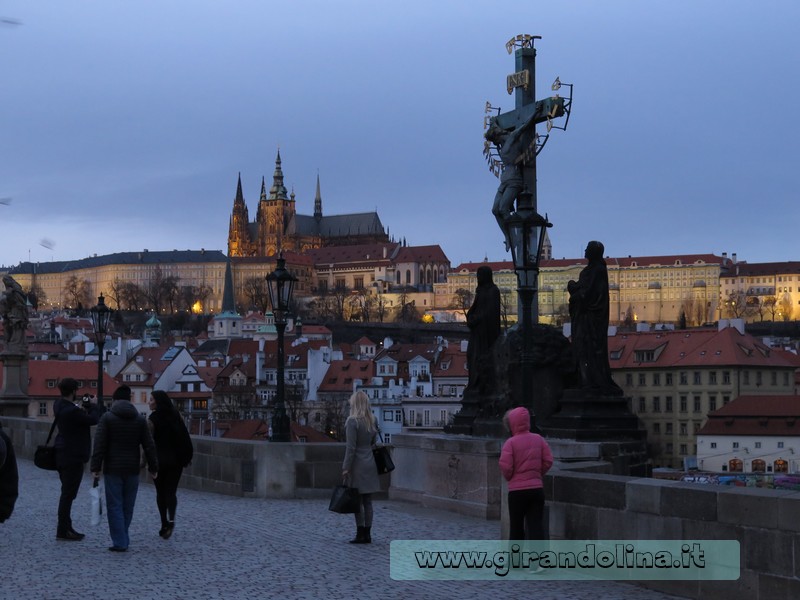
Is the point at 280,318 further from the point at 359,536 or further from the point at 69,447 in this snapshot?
the point at 359,536

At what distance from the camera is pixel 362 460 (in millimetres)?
11312

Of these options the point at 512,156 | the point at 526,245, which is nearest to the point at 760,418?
the point at 512,156

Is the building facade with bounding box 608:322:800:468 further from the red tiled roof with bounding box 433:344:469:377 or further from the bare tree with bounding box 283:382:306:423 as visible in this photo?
the red tiled roof with bounding box 433:344:469:377

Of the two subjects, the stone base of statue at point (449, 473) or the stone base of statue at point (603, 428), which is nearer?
the stone base of statue at point (603, 428)

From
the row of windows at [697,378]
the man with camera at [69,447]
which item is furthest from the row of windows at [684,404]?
the man with camera at [69,447]

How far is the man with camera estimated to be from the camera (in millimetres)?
11594

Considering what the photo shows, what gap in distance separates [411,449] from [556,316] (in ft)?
540

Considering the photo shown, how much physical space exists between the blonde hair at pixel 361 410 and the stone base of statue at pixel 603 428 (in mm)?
2264

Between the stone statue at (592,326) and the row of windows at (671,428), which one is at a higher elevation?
the stone statue at (592,326)

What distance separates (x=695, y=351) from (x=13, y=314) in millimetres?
41890

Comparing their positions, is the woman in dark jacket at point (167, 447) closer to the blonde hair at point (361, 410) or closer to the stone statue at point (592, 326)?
the blonde hair at point (361, 410)

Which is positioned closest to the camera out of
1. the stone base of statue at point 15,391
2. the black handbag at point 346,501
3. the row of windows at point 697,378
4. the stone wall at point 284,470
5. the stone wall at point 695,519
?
the stone wall at point 695,519

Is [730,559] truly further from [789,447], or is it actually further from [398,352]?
[398,352]

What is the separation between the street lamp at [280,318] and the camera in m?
17.0
